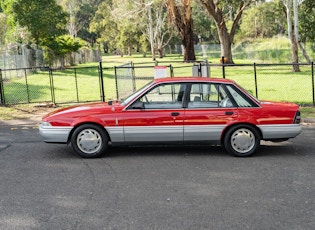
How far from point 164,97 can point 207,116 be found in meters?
0.89

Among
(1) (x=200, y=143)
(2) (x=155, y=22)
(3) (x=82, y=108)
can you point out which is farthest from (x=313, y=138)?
(2) (x=155, y=22)

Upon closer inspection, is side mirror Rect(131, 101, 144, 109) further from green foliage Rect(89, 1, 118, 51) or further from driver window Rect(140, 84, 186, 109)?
green foliage Rect(89, 1, 118, 51)

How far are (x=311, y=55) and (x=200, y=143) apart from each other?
34.9 metres

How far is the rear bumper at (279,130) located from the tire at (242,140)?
0.48ft

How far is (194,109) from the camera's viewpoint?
27.5 feet

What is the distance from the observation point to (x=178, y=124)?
8312mm

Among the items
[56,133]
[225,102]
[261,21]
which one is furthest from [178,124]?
[261,21]

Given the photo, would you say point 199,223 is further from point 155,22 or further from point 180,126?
point 155,22

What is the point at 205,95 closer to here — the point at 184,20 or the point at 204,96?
the point at 204,96

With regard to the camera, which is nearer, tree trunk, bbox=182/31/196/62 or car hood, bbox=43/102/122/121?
car hood, bbox=43/102/122/121

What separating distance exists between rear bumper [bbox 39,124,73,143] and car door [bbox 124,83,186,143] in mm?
1103

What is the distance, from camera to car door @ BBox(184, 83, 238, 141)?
27.2ft

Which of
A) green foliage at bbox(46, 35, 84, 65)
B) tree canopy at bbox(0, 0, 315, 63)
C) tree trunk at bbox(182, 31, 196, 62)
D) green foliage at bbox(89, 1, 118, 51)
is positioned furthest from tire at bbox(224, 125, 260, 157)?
green foliage at bbox(89, 1, 118, 51)

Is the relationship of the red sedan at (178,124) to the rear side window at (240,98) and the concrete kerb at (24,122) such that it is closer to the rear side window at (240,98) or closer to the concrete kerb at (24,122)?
the rear side window at (240,98)
